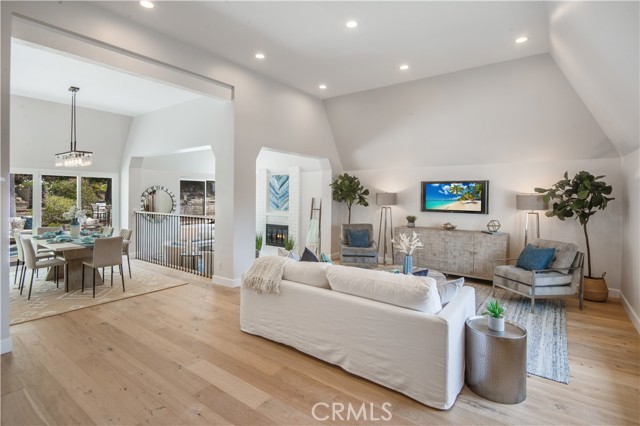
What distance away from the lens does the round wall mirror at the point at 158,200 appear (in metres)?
7.96

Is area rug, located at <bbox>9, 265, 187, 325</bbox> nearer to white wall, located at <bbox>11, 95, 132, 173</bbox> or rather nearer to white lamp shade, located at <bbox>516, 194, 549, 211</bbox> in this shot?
white wall, located at <bbox>11, 95, 132, 173</bbox>

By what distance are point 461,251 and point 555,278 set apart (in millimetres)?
1728

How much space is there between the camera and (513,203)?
584 cm

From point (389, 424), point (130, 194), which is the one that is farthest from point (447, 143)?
point (130, 194)

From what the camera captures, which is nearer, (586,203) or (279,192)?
(586,203)

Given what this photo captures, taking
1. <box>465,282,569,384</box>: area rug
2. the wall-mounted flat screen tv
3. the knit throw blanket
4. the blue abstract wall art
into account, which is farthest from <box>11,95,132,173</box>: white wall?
<box>465,282,569,384</box>: area rug

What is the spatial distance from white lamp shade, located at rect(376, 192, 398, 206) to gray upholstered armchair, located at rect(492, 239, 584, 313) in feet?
9.18

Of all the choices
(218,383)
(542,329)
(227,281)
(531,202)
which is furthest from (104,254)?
(531,202)

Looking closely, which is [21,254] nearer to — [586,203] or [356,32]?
[356,32]

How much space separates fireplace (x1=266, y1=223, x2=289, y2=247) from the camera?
8.64 m

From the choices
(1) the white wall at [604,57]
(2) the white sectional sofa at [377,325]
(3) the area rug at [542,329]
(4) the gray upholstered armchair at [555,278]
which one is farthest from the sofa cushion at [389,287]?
(4) the gray upholstered armchair at [555,278]

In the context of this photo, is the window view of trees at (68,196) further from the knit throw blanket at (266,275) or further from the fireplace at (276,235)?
the knit throw blanket at (266,275)

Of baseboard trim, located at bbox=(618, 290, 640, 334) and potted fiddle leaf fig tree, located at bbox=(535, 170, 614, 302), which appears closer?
baseboard trim, located at bbox=(618, 290, 640, 334)

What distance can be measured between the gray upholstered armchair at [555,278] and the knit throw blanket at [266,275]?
331cm
